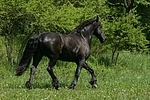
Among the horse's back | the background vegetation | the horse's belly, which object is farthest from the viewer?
the horse's belly

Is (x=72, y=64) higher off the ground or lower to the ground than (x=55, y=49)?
lower

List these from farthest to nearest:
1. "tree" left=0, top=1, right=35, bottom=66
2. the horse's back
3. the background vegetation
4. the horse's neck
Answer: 1. "tree" left=0, top=1, right=35, bottom=66
2. the horse's neck
3. the horse's back
4. the background vegetation

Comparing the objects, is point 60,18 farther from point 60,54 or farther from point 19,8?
point 60,54

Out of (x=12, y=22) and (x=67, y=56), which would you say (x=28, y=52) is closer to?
(x=67, y=56)

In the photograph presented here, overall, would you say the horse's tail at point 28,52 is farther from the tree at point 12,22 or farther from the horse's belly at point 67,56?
the tree at point 12,22

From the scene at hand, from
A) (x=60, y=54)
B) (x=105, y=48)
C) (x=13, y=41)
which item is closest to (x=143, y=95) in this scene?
(x=60, y=54)

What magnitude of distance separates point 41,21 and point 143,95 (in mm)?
9440

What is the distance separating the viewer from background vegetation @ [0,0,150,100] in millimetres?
11497

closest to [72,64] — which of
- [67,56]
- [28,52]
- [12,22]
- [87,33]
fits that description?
[12,22]

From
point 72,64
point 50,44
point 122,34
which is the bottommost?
point 72,64

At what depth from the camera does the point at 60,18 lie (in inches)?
766

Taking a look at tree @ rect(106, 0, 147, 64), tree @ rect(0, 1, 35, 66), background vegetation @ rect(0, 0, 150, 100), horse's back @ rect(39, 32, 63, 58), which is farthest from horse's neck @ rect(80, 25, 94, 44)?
tree @ rect(106, 0, 147, 64)

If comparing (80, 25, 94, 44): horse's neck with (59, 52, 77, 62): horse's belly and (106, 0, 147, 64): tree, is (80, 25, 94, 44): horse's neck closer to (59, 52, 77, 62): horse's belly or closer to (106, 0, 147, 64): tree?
(59, 52, 77, 62): horse's belly

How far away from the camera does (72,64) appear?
21.0m
